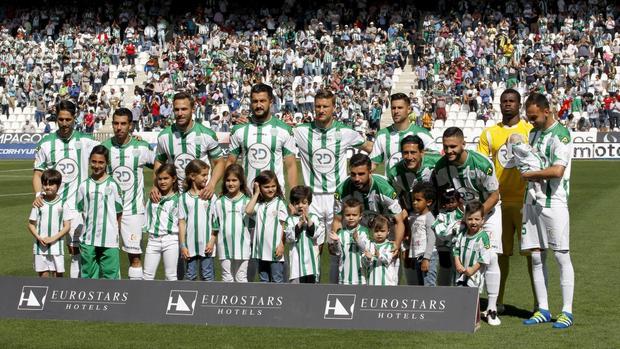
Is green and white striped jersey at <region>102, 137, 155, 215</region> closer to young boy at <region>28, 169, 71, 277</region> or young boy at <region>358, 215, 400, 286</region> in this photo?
young boy at <region>28, 169, 71, 277</region>

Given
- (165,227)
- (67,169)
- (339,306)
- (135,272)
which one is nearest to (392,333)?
(339,306)

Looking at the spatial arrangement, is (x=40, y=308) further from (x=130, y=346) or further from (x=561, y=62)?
(x=561, y=62)

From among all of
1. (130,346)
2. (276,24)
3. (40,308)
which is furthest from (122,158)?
(276,24)

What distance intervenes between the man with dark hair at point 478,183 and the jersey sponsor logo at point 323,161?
1.36 m

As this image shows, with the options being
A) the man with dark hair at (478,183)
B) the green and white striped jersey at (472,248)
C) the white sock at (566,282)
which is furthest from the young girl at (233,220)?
the white sock at (566,282)

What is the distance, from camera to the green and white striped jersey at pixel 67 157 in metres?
10.9

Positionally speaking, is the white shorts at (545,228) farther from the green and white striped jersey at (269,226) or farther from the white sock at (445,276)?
the green and white striped jersey at (269,226)

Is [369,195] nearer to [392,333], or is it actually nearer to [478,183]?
[478,183]

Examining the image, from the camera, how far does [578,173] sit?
1179 inches

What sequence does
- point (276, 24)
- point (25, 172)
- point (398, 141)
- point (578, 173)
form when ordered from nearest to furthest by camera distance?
point (398, 141) < point (578, 173) < point (25, 172) < point (276, 24)

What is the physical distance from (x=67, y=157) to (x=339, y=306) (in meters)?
3.78

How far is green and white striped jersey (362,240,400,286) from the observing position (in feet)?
31.0

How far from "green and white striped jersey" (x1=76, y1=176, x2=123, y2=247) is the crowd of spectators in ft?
94.9

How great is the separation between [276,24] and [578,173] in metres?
22.7
